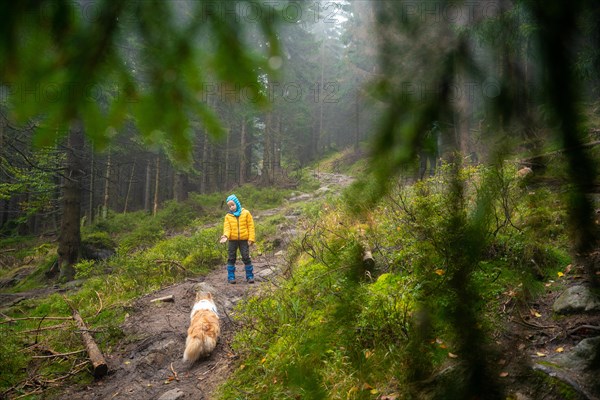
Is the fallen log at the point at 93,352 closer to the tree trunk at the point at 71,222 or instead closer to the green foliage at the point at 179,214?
the tree trunk at the point at 71,222

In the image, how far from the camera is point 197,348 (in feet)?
13.4

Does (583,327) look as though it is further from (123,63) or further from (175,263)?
(175,263)

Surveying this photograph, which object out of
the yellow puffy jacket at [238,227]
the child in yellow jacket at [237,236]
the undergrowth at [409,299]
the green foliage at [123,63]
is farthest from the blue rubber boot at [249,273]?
the green foliage at [123,63]

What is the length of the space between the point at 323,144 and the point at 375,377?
33.2 m

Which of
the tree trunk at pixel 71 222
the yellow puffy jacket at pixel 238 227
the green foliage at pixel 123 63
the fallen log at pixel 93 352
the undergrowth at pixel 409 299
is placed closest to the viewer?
the green foliage at pixel 123 63

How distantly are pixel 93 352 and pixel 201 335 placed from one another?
173cm

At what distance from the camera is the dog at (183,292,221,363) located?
409 cm

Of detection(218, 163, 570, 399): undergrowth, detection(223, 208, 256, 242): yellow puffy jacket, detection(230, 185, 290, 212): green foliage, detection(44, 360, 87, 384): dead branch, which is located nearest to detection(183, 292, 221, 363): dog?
detection(218, 163, 570, 399): undergrowth

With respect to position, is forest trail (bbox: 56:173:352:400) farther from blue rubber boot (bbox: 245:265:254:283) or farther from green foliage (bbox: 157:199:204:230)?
green foliage (bbox: 157:199:204:230)

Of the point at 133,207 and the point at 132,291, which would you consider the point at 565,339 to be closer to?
the point at 132,291

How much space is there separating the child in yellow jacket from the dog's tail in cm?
264

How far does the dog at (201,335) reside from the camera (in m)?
4.09

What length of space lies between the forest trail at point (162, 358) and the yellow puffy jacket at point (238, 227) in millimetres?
1077

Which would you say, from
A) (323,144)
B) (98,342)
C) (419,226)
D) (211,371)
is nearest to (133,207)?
(323,144)
